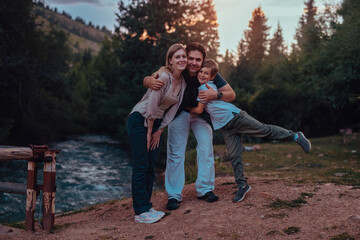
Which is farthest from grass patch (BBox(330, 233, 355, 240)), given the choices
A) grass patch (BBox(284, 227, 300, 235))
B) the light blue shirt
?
the light blue shirt

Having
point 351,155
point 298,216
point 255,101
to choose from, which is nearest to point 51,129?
point 255,101

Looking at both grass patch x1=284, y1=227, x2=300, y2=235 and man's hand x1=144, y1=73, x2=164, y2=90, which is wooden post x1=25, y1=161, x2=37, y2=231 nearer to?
man's hand x1=144, y1=73, x2=164, y2=90

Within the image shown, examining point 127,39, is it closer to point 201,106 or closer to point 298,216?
point 201,106

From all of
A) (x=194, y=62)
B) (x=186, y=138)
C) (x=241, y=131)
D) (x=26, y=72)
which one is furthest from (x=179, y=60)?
(x=26, y=72)

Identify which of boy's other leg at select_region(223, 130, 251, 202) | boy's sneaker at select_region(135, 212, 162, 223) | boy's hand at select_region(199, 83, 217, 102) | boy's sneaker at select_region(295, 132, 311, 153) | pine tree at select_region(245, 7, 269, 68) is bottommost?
boy's sneaker at select_region(135, 212, 162, 223)

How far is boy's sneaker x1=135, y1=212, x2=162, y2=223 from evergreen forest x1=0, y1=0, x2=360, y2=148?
977cm

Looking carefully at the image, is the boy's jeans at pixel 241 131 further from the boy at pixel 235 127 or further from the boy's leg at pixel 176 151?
the boy's leg at pixel 176 151

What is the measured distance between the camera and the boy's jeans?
16.5 ft

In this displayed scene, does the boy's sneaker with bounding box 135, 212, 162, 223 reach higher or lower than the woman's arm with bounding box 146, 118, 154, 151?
lower

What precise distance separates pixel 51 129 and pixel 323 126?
17201 mm

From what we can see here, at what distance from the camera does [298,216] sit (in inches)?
173

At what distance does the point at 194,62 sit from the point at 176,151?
1.49m

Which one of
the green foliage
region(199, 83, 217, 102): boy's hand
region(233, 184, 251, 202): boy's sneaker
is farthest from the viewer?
the green foliage

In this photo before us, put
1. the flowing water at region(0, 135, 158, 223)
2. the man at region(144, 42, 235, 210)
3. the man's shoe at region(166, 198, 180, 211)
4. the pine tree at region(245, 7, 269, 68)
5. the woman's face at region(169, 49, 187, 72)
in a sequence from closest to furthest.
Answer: the woman's face at region(169, 49, 187, 72)
the man at region(144, 42, 235, 210)
the man's shoe at region(166, 198, 180, 211)
the flowing water at region(0, 135, 158, 223)
the pine tree at region(245, 7, 269, 68)
